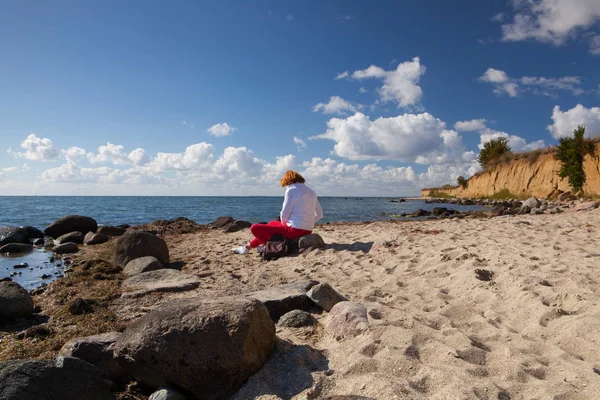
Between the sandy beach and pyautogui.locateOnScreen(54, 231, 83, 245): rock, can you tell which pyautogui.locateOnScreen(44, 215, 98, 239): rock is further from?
the sandy beach

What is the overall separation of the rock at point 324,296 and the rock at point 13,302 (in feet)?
13.1

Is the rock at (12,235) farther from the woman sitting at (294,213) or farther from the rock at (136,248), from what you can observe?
the woman sitting at (294,213)

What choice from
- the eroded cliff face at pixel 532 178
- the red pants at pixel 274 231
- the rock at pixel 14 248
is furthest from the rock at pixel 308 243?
the eroded cliff face at pixel 532 178

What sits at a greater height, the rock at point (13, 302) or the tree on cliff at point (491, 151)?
the tree on cliff at point (491, 151)

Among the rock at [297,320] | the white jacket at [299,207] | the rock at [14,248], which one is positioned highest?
the white jacket at [299,207]

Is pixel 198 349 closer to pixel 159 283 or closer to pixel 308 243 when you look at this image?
pixel 159 283

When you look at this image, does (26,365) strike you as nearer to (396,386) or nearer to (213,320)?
(213,320)

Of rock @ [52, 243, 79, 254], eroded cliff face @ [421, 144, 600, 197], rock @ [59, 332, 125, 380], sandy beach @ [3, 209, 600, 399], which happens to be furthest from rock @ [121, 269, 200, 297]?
eroded cliff face @ [421, 144, 600, 197]

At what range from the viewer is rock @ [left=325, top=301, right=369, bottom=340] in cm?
351

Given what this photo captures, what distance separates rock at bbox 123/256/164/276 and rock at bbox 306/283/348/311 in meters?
4.16

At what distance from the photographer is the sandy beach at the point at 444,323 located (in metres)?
2.66

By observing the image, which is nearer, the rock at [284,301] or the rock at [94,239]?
the rock at [284,301]

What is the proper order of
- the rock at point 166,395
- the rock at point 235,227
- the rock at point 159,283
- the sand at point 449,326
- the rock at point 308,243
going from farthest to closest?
1. the rock at point 235,227
2. the rock at point 308,243
3. the rock at point 159,283
4. the rock at point 166,395
5. the sand at point 449,326

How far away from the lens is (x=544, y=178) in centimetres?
3356
